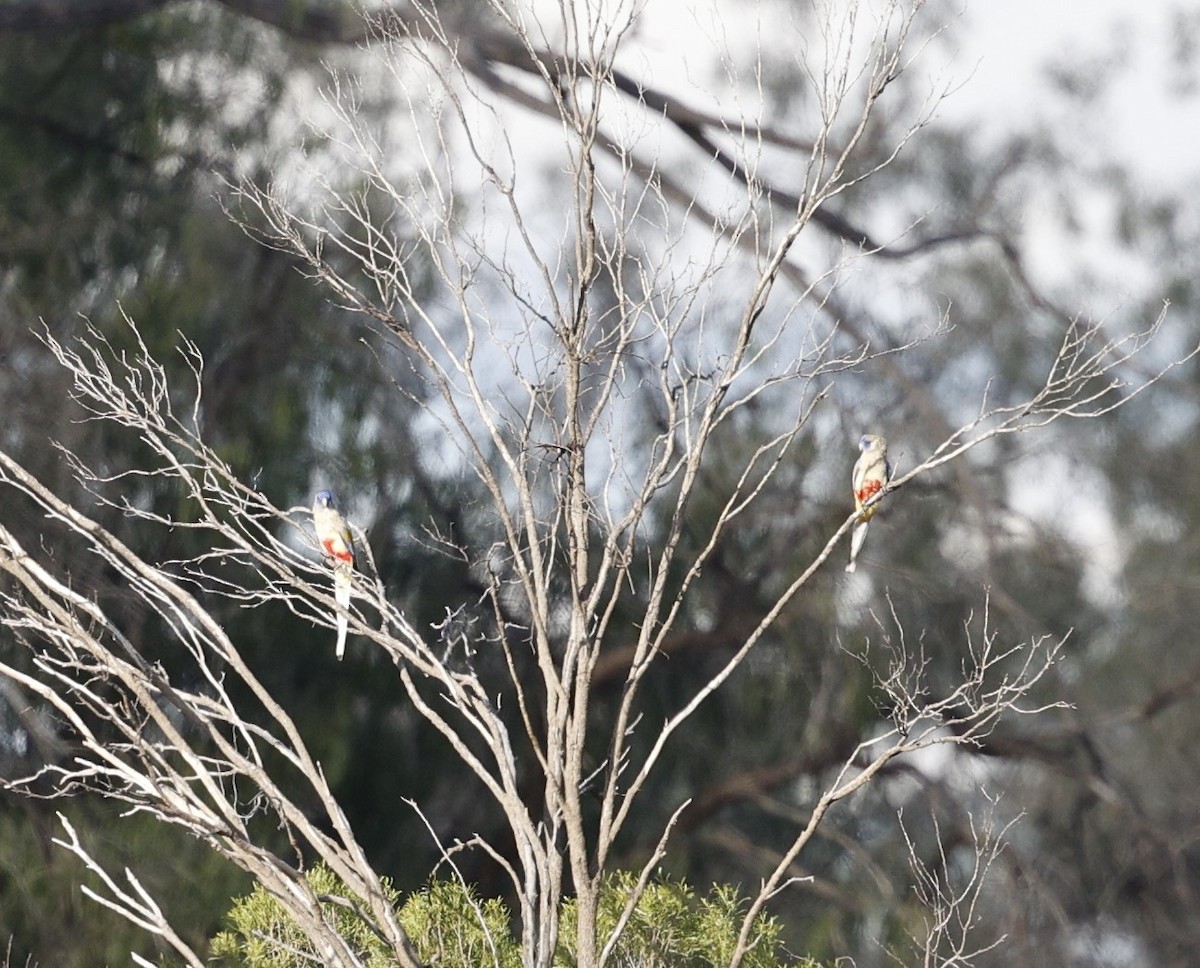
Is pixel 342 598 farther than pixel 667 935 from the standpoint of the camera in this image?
No

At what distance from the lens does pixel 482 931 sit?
3273 mm

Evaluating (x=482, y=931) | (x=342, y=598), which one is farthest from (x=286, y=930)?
(x=342, y=598)

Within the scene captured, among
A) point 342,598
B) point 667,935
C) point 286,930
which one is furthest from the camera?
point 667,935

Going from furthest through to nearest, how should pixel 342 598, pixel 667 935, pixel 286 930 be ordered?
pixel 667 935 → pixel 286 930 → pixel 342 598

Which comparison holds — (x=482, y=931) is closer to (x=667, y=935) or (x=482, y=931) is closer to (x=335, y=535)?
(x=667, y=935)

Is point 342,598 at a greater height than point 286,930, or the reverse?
point 342,598

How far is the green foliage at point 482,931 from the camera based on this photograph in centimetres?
327

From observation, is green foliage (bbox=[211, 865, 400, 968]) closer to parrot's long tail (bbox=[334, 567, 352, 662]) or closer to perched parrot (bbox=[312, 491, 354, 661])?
perched parrot (bbox=[312, 491, 354, 661])

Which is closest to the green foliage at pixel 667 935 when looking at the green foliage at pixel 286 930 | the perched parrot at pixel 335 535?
the green foliage at pixel 286 930

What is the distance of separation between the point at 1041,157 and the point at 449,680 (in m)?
5.68

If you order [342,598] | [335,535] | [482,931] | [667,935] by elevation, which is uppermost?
[335,535]

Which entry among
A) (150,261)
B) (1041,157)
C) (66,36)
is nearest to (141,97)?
(66,36)

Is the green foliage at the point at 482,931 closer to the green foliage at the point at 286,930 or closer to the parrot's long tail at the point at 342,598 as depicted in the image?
the green foliage at the point at 286,930

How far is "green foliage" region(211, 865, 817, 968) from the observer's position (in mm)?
3266
